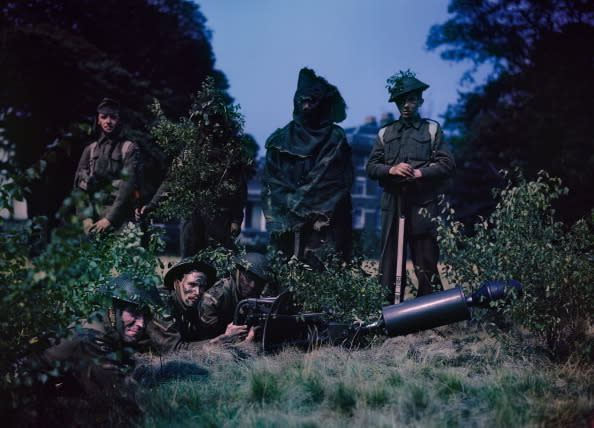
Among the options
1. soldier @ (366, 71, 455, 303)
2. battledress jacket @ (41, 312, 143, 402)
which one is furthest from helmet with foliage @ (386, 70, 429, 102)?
battledress jacket @ (41, 312, 143, 402)

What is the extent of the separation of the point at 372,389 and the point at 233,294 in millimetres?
2027

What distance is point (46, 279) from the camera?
3221 mm

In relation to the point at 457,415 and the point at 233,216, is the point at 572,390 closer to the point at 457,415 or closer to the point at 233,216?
the point at 457,415

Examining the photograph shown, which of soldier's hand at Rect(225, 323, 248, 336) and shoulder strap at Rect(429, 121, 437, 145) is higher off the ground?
shoulder strap at Rect(429, 121, 437, 145)

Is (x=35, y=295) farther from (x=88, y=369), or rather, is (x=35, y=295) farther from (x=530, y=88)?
(x=530, y=88)

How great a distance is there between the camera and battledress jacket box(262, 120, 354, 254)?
20.3 ft

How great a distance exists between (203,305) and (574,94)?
47.0ft

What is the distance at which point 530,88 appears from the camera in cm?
1820

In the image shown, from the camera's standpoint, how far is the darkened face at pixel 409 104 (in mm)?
6156

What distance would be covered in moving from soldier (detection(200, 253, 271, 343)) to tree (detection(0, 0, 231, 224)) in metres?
9.29

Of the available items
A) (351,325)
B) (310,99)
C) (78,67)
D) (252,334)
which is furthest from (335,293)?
(78,67)

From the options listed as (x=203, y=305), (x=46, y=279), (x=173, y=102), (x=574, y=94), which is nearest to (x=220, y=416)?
(x=46, y=279)

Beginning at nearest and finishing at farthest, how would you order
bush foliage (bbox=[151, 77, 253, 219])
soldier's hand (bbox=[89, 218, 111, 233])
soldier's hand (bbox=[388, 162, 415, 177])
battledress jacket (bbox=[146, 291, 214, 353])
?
1. battledress jacket (bbox=[146, 291, 214, 353])
2. soldier's hand (bbox=[388, 162, 415, 177])
3. bush foliage (bbox=[151, 77, 253, 219])
4. soldier's hand (bbox=[89, 218, 111, 233])

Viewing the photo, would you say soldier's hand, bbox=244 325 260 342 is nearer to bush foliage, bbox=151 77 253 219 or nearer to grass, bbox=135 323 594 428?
grass, bbox=135 323 594 428
